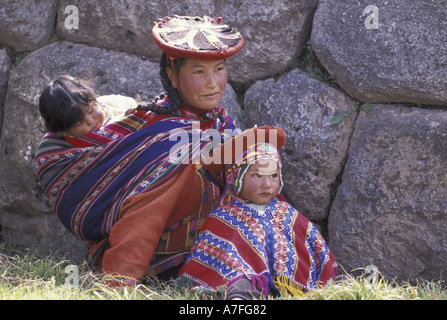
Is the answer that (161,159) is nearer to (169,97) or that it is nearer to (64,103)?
(169,97)

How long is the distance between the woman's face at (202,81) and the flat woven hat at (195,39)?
0.21 ft

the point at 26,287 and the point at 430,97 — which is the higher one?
the point at 430,97

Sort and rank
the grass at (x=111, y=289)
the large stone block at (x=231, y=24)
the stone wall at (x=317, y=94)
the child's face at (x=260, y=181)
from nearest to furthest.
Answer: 1. the grass at (x=111, y=289)
2. the child's face at (x=260, y=181)
3. the stone wall at (x=317, y=94)
4. the large stone block at (x=231, y=24)

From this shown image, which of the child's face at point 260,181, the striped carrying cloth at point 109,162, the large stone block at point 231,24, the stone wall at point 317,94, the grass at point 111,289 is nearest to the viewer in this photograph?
the grass at point 111,289

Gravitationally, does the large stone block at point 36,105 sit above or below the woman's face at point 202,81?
below

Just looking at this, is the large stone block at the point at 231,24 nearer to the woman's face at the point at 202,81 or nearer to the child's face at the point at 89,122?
the woman's face at the point at 202,81

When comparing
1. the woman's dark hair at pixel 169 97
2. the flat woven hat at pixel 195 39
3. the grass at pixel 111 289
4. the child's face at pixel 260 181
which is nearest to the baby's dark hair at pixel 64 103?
the woman's dark hair at pixel 169 97

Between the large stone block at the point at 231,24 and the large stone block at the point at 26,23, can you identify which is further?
the large stone block at the point at 26,23

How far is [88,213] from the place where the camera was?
307 centimetres

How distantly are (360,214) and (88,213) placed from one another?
54.1 inches

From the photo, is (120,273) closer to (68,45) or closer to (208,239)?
(208,239)

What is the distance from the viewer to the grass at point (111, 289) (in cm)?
245

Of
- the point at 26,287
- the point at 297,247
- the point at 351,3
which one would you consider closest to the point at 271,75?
the point at 351,3

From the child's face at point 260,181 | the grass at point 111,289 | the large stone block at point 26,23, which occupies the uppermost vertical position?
the large stone block at point 26,23
